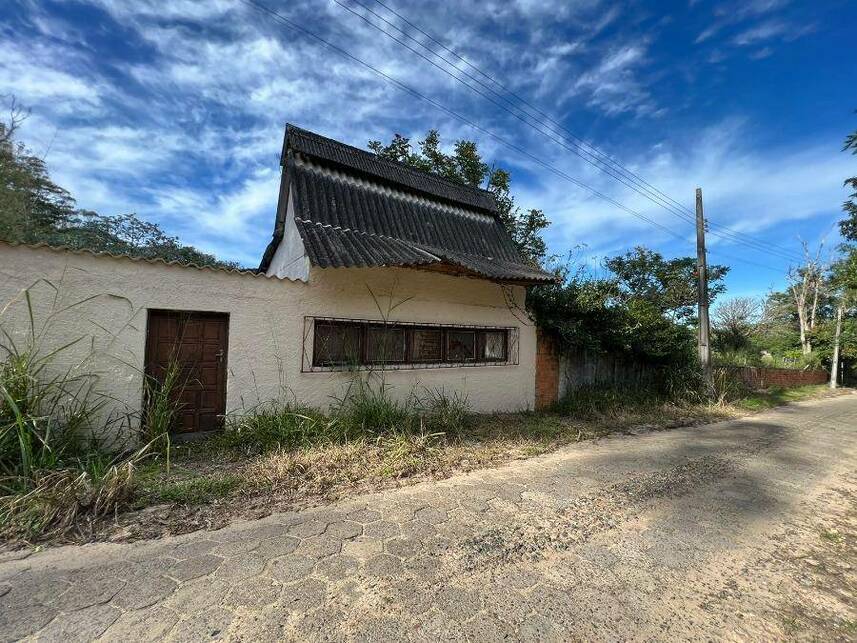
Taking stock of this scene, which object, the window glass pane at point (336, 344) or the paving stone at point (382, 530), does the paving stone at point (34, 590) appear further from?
the window glass pane at point (336, 344)

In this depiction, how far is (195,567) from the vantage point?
2252mm

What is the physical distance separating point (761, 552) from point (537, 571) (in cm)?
173

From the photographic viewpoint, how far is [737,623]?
75.7 inches

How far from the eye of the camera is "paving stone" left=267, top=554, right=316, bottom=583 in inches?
85.4

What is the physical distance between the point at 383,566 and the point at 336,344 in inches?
150

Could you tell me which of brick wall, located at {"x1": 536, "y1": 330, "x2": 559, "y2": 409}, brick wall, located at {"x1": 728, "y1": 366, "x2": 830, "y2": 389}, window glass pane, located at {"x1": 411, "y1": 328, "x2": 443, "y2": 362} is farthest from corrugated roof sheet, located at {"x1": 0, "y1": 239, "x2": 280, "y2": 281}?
brick wall, located at {"x1": 728, "y1": 366, "x2": 830, "y2": 389}

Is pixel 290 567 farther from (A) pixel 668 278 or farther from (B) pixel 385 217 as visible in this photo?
(A) pixel 668 278

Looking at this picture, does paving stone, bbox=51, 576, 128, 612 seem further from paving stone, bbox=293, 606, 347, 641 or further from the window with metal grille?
the window with metal grille

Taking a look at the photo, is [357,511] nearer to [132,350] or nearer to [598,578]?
[598,578]

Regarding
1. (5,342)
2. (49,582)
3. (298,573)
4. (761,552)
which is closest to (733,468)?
(761,552)

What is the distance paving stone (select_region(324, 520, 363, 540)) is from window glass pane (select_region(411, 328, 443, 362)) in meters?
3.76

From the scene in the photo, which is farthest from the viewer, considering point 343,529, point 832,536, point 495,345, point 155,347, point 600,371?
point 600,371

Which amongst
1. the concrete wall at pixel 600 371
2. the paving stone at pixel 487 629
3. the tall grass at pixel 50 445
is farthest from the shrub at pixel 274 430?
the concrete wall at pixel 600 371

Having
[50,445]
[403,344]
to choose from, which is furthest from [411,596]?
[403,344]
